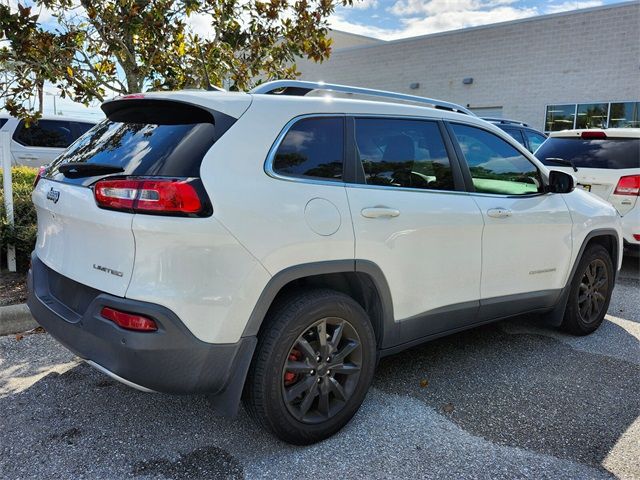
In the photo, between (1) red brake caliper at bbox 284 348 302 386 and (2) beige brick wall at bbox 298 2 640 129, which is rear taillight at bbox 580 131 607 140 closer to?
(1) red brake caliper at bbox 284 348 302 386

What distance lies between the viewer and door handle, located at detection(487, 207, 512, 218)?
3.52 metres

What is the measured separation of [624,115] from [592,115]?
98 cm

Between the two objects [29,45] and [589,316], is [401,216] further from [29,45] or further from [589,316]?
[29,45]

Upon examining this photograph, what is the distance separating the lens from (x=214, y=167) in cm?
235

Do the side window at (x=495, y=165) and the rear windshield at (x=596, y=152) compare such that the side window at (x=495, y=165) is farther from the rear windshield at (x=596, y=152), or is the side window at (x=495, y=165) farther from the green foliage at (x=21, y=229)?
the green foliage at (x=21, y=229)

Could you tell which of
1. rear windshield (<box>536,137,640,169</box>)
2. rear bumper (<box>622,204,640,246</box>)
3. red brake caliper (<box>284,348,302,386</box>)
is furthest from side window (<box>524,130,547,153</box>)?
red brake caliper (<box>284,348,302,386</box>)

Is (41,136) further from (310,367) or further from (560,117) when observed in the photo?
(560,117)

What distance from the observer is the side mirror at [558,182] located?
403 centimetres

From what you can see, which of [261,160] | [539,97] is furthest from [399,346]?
[539,97]

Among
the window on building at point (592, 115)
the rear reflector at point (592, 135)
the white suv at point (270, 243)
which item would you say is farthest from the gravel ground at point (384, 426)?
the window on building at point (592, 115)

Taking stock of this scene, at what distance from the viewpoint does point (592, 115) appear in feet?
56.4

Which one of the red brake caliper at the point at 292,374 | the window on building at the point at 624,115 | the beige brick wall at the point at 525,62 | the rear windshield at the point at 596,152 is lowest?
the red brake caliper at the point at 292,374

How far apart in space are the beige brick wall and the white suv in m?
16.0

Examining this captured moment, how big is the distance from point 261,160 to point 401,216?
90 cm
